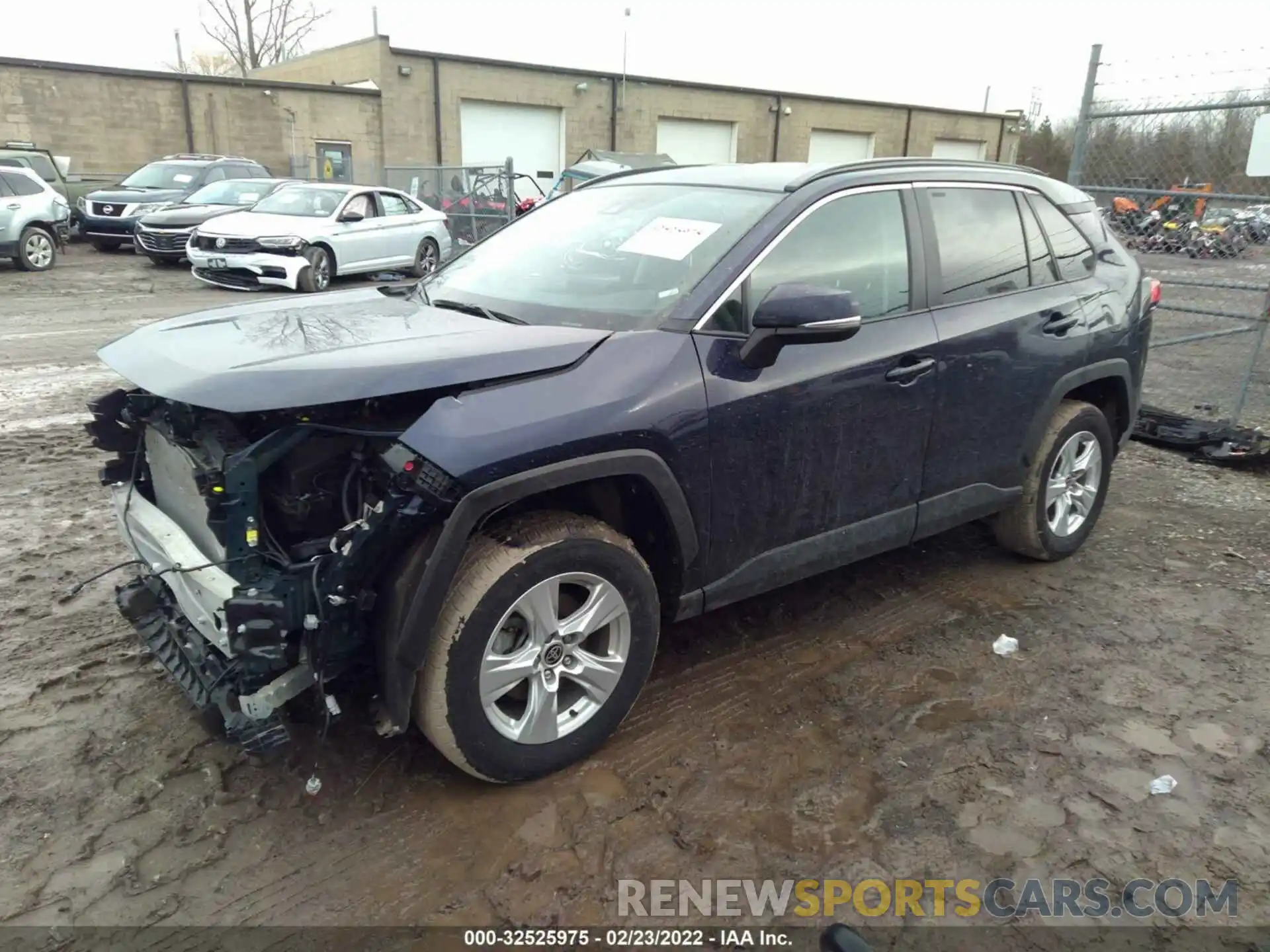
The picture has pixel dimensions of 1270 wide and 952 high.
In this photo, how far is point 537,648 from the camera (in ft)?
9.02

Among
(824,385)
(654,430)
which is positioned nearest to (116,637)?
(654,430)

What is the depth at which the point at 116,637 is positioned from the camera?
365cm

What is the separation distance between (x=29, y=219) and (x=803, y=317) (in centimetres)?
1571

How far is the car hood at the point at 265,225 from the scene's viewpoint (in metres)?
12.5

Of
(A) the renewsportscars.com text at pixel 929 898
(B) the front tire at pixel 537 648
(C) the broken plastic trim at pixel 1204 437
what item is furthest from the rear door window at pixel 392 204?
(A) the renewsportscars.com text at pixel 929 898

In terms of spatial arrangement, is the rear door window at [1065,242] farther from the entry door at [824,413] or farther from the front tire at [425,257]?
the front tire at [425,257]

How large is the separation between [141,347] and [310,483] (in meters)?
0.81

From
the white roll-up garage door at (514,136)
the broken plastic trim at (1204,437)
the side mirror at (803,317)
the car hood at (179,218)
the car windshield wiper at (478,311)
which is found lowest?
the broken plastic trim at (1204,437)

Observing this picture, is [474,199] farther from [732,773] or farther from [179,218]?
[732,773]

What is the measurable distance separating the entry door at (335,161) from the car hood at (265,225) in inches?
565

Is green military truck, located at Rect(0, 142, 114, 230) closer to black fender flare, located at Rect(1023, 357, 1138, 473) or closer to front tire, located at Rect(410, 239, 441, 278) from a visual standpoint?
front tire, located at Rect(410, 239, 441, 278)

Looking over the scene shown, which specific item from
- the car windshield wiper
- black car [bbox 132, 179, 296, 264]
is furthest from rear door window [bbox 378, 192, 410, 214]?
the car windshield wiper

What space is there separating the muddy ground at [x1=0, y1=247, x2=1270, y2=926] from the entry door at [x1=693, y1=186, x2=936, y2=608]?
516mm

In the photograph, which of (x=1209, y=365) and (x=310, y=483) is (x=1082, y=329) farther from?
(x=1209, y=365)
